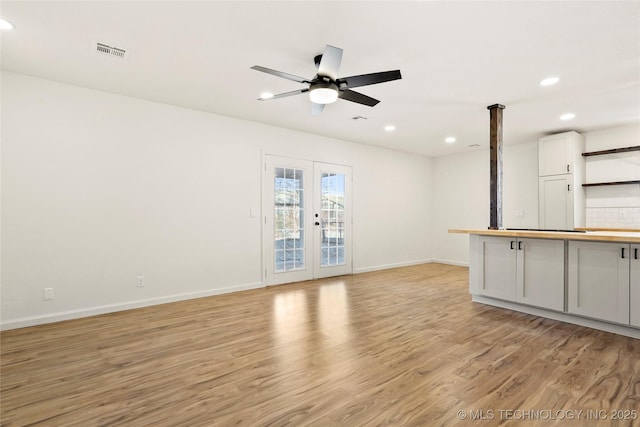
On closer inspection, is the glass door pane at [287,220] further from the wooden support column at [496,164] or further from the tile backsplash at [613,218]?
the tile backsplash at [613,218]

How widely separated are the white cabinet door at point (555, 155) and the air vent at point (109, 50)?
6446 mm

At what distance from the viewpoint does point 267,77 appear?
331 centimetres

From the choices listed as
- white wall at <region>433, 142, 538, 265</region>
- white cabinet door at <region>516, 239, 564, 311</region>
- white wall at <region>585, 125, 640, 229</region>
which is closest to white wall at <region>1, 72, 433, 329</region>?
white cabinet door at <region>516, 239, 564, 311</region>

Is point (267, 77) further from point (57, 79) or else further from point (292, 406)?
point (292, 406)

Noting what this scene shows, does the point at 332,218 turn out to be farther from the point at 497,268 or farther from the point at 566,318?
the point at 566,318

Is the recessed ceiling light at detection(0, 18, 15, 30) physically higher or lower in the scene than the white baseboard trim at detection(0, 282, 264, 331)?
higher

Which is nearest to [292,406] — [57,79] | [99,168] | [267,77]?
[267,77]

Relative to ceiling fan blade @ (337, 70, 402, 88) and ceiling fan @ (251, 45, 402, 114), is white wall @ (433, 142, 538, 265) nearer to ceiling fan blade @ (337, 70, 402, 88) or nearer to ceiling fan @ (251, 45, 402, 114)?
ceiling fan @ (251, 45, 402, 114)

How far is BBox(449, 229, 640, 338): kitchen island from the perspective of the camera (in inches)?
116

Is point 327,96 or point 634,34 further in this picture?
point 327,96

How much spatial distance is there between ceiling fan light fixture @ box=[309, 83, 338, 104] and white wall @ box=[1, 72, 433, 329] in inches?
89.6

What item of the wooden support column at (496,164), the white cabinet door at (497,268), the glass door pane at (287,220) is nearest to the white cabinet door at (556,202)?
the wooden support column at (496,164)

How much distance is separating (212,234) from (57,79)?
252 cm

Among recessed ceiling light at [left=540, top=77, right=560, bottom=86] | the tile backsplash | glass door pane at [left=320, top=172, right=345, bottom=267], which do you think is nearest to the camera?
recessed ceiling light at [left=540, top=77, right=560, bottom=86]
